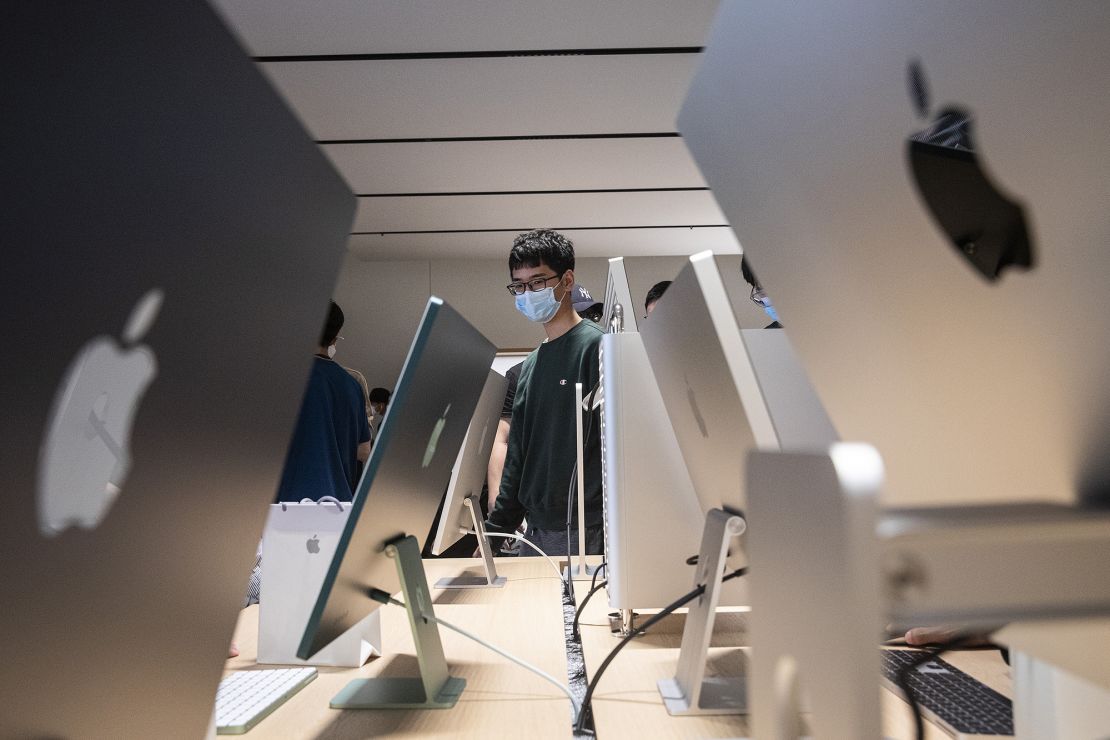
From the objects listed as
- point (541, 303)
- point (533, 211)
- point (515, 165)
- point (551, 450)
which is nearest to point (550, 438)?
point (551, 450)

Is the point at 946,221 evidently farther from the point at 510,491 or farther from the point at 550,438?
the point at 510,491

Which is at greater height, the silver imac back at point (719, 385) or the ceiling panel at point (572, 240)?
the ceiling panel at point (572, 240)

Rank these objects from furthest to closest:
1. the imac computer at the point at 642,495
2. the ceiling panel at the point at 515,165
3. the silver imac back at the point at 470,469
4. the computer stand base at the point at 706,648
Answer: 1. the ceiling panel at the point at 515,165
2. the silver imac back at the point at 470,469
3. the imac computer at the point at 642,495
4. the computer stand base at the point at 706,648

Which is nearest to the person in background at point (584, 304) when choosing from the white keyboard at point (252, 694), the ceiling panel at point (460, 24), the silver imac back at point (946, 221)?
the ceiling panel at point (460, 24)

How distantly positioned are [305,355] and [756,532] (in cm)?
38

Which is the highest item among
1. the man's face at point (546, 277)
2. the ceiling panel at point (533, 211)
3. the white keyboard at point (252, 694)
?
the ceiling panel at point (533, 211)

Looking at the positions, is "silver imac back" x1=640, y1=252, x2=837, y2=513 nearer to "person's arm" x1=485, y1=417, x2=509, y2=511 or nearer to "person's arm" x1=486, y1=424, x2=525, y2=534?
"person's arm" x1=486, y1=424, x2=525, y2=534

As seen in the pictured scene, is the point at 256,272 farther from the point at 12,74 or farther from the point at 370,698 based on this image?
the point at 370,698

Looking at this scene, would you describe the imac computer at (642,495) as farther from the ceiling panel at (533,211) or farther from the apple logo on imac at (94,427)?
the ceiling panel at (533,211)

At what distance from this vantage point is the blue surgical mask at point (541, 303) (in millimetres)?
2365

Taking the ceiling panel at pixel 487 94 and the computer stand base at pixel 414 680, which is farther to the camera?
the ceiling panel at pixel 487 94

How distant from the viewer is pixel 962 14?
0.32 meters

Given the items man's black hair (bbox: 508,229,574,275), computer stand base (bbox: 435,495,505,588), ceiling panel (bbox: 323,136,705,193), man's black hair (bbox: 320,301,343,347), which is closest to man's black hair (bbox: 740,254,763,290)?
man's black hair (bbox: 508,229,574,275)

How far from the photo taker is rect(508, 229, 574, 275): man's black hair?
2426mm
